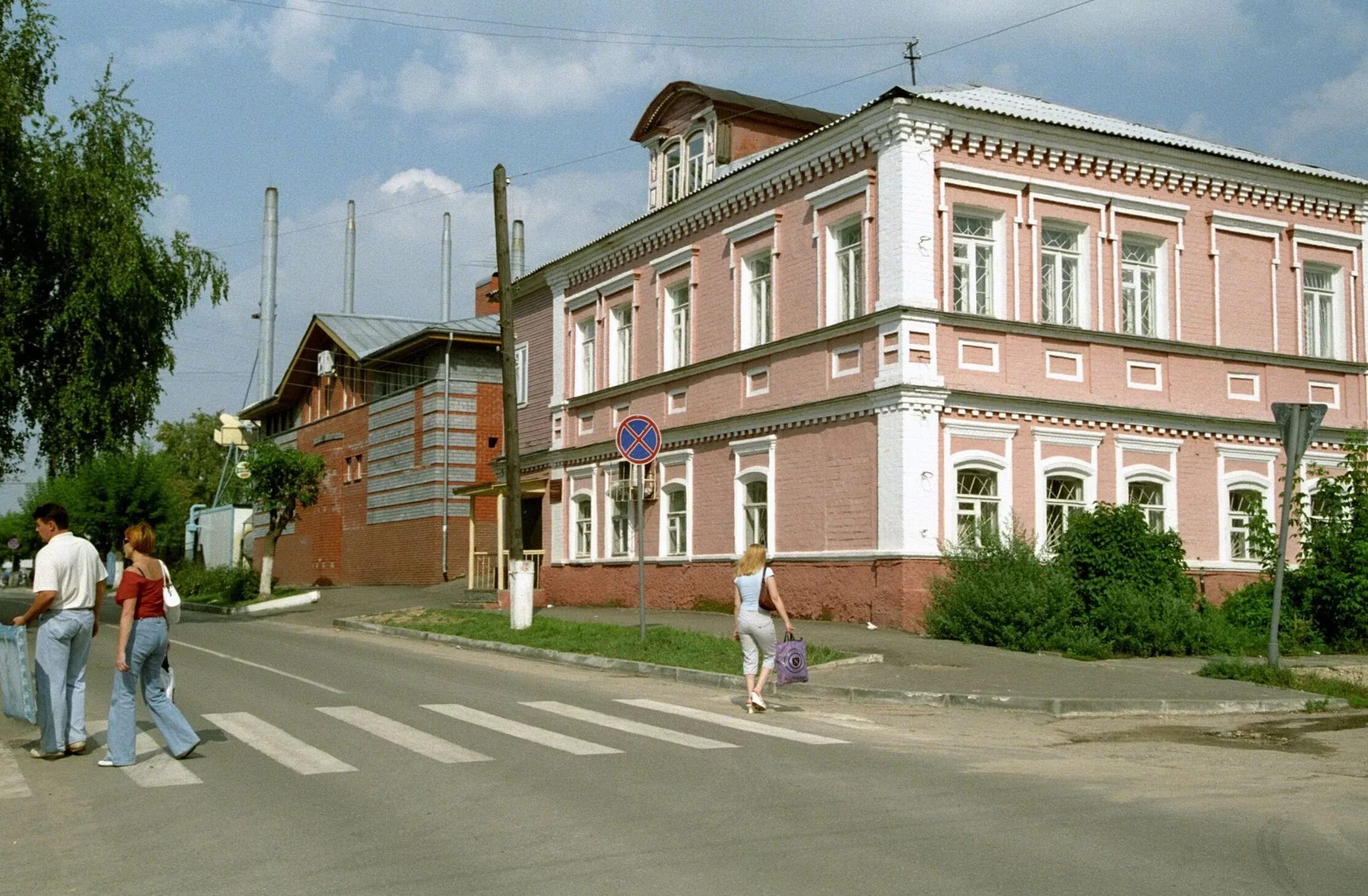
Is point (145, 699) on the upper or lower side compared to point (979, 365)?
lower

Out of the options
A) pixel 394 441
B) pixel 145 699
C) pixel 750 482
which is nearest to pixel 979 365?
pixel 750 482

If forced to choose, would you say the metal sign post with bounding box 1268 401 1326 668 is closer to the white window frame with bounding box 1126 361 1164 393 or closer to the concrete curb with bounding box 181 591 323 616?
the white window frame with bounding box 1126 361 1164 393

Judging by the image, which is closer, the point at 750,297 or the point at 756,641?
the point at 756,641

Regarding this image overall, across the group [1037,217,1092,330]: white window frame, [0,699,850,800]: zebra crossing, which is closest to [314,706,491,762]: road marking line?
[0,699,850,800]: zebra crossing

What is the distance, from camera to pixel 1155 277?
975 inches

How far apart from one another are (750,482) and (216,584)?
2499cm

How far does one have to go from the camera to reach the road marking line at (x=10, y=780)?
8750 millimetres

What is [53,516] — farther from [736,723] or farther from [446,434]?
[446,434]

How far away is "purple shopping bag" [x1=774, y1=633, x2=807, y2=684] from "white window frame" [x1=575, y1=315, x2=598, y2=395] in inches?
753

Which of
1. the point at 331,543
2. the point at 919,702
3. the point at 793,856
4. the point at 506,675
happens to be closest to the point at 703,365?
the point at 506,675

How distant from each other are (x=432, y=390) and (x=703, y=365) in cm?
1716

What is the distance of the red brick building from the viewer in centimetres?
4184

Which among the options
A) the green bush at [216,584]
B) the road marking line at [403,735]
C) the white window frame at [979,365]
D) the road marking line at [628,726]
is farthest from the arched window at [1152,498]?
the green bush at [216,584]

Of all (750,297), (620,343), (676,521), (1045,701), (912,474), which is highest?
(750,297)
